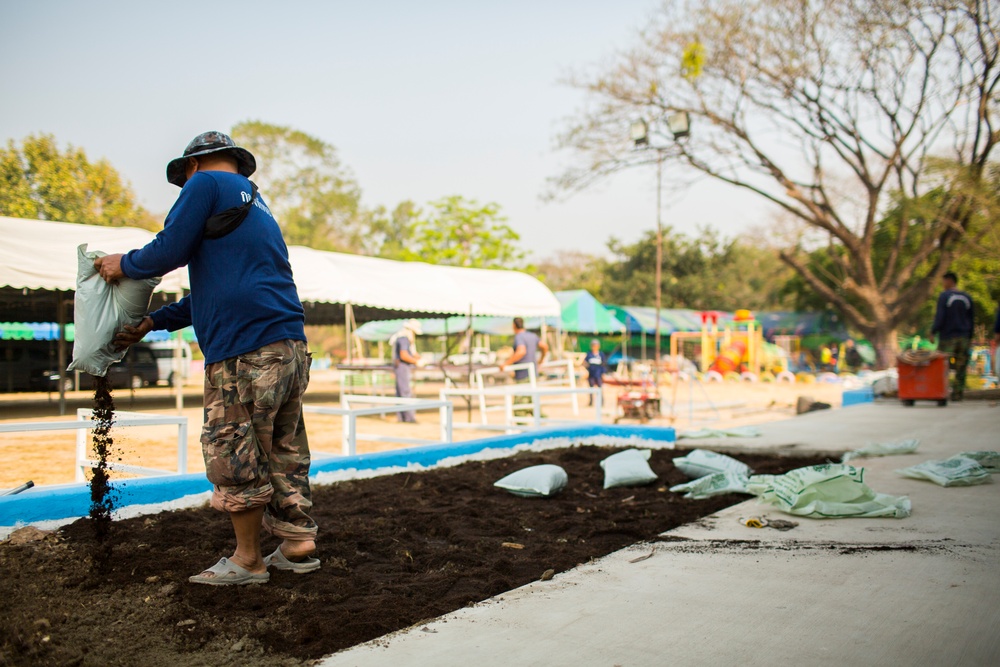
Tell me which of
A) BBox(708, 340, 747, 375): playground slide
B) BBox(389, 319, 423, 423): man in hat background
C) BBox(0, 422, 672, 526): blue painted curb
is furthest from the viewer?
BBox(708, 340, 747, 375): playground slide

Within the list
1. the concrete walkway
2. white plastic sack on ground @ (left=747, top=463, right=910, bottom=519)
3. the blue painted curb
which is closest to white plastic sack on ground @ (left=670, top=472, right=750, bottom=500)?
white plastic sack on ground @ (left=747, top=463, right=910, bottom=519)

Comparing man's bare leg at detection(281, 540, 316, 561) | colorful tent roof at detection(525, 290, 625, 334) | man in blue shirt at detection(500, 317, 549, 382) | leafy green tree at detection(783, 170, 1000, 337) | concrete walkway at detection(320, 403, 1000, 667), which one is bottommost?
concrete walkway at detection(320, 403, 1000, 667)

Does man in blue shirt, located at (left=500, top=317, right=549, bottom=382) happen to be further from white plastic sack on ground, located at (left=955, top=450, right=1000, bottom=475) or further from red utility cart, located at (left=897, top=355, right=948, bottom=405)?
white plastic sack on ground, located at (left=955, top=450, right=1000, bottom=475)

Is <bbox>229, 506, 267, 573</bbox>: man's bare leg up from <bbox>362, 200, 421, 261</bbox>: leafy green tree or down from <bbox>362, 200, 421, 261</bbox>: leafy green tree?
down

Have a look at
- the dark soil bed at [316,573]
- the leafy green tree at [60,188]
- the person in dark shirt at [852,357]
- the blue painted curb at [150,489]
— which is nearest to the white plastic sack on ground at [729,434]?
the blue painted curb at [150,489]

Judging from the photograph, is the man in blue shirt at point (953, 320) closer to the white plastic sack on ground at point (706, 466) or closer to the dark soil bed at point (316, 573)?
the white plastic sack on ground at point (706, 466)

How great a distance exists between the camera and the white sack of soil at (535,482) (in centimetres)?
417

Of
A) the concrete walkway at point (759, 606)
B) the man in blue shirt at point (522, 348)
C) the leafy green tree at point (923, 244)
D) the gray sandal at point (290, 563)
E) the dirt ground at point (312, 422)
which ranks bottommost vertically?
the dirt ground at point (312, 422)

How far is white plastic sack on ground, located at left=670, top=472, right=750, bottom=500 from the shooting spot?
14.3 feet

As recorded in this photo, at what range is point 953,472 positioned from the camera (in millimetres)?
4527

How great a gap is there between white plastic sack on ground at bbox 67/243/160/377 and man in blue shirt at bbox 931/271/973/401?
10338 mm

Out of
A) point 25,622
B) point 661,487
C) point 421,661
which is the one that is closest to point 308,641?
point 421,661

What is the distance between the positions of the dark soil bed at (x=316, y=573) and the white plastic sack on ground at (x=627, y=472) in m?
0.16

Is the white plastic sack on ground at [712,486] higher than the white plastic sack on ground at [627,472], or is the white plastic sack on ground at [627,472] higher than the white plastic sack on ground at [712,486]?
the white plastic sack on ground at [627,472]
